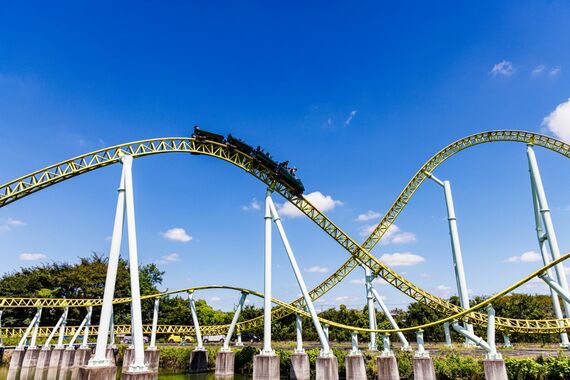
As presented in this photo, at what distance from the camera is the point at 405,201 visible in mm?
26969

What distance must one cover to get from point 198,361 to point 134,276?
14454mm

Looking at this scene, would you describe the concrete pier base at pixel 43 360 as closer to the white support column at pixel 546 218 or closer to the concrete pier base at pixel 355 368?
the concrete pier base at pixel 355 368

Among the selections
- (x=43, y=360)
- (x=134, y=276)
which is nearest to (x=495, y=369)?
(x=134, y=276)

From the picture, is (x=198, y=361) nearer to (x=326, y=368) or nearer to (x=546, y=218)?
(x=326, y=368)

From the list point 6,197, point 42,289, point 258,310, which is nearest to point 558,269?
point 6,197

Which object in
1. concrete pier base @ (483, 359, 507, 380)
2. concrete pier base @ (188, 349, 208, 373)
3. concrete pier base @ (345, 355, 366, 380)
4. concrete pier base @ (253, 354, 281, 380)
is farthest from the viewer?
concrete pier base @ (188, 349, 208, 373)

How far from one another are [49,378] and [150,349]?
6.26 m

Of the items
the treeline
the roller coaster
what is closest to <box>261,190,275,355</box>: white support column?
the roller coaster

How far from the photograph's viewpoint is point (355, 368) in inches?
→ 795

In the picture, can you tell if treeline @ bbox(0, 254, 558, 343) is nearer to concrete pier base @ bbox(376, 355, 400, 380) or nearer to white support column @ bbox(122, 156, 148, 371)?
concrete pier base @ bbox(376, 355, 400, 380)

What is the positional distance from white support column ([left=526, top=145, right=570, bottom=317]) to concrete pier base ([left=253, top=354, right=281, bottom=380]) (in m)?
15.5

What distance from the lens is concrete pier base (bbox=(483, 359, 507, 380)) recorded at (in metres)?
16.1

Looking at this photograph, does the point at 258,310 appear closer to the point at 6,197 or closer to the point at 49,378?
the point at 49,378

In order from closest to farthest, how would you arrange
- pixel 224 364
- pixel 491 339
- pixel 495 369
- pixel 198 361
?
pixel 495 369 → pixel 491 339 → pixel 224 364 → pixel 198 361
